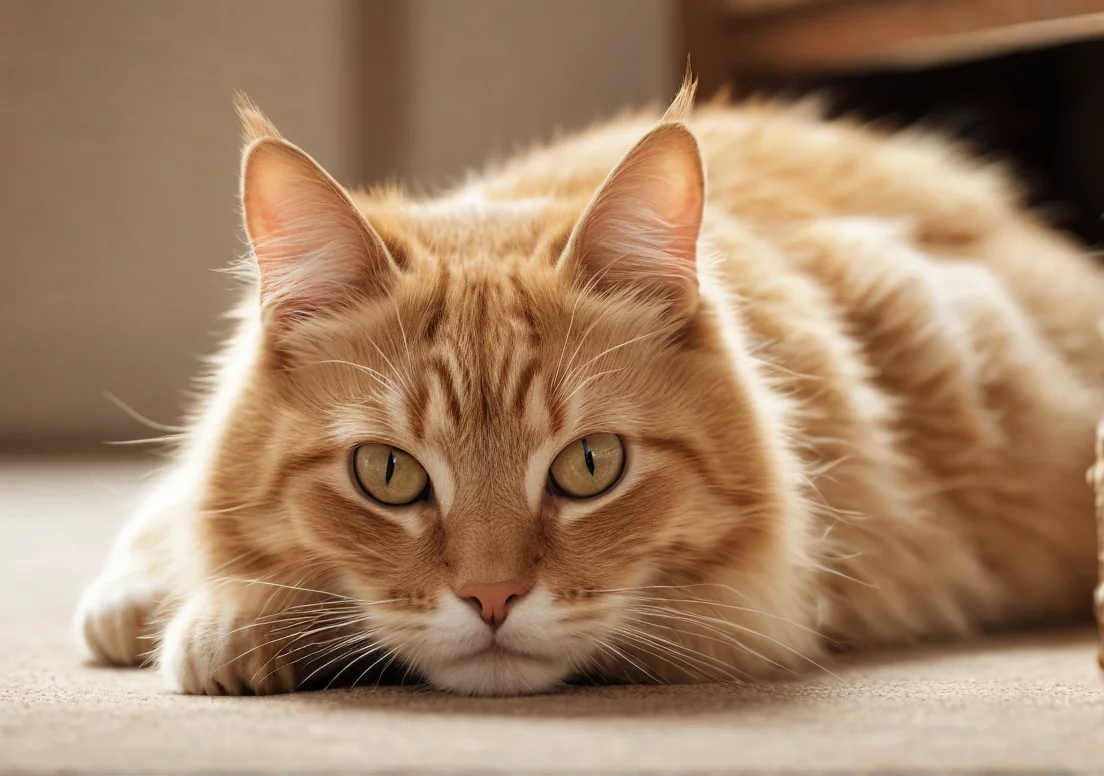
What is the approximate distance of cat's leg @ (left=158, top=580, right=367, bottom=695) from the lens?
4.66 feet

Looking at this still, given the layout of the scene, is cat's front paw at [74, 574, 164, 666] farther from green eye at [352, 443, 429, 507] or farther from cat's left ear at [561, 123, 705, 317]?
cat's left ear at [561, 123, 705, 317]

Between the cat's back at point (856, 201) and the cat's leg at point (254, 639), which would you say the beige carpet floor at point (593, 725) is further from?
the cat's back at point (856, 201)

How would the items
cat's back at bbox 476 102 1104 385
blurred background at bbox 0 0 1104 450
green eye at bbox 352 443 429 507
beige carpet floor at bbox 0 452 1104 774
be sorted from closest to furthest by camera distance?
1. beige carpet floor at bbox 0 452 1104 774
2. green eye at bbox 352 443 429 507
3. cat's back at bbox 476 102 1104 385
4. blurred background at bbox 0 0 1104 450

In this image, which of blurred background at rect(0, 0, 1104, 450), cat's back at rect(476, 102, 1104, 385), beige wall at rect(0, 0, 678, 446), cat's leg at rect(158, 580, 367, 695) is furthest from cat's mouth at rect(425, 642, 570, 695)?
beige wall at rect(0, 0, 678, 446)

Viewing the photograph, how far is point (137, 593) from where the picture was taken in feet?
5.50

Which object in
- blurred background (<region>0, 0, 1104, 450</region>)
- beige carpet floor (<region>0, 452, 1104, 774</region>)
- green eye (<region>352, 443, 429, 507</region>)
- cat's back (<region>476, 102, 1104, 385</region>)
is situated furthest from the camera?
blurred background (<region>0, 0, 1104, 450</region>)

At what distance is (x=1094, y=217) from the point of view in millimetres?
3566

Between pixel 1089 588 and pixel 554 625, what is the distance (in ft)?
3.77

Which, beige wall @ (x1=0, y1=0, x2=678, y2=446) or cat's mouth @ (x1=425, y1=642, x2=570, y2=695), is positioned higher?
beige wall @ (x1=0, y1=0, x2=678, y2=446)

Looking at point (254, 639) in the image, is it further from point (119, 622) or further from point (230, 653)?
point (119, 622)

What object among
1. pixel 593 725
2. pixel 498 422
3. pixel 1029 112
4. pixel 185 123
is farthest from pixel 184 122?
pixel 593 725

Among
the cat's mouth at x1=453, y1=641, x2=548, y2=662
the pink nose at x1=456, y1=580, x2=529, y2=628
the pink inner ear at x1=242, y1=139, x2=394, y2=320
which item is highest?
the pink inner ear at x1=242, y1=139, x2=394, y2=320

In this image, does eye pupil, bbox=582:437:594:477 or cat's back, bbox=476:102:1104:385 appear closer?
eye pupil, bbox=582:437:594:477

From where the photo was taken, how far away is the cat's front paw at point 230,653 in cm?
142
